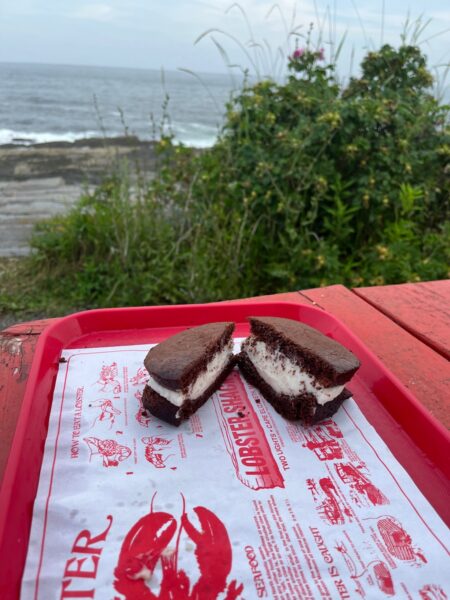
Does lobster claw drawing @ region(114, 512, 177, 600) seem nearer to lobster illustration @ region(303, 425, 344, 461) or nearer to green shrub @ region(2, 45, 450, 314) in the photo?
lobster illustration @ region(303, 425, 344, 461)

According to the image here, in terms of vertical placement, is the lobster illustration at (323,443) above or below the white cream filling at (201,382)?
below

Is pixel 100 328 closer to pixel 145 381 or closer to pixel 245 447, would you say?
pixel 145 381

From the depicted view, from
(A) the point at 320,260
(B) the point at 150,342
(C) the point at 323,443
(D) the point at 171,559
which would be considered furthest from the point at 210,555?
(A) the point at 320,260

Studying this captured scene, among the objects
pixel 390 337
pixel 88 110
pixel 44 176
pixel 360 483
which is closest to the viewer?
pixel 360 483

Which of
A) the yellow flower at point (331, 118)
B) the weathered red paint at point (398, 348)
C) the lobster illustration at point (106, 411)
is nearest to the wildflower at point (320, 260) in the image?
the yellow flower at point (331, 118)

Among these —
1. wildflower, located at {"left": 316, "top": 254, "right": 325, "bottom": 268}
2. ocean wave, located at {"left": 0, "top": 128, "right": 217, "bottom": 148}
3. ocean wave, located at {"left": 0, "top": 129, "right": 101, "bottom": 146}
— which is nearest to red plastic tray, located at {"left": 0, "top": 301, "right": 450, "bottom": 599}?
wildflower, located at {"left": 316, "top": 254, "right": 325, "bottom": 268}

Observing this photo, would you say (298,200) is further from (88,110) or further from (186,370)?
(88,110)

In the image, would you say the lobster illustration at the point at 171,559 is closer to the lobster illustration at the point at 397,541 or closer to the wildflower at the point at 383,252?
Answer: the lobster illustration at the point at 397,541
